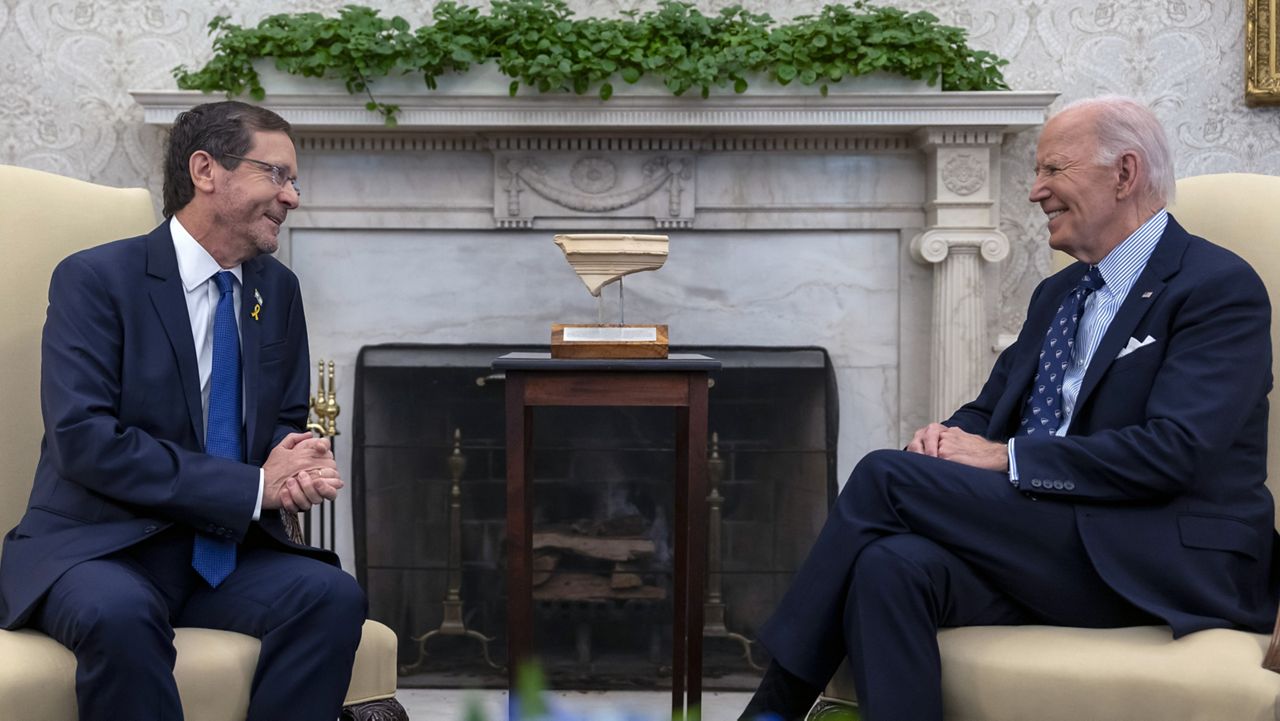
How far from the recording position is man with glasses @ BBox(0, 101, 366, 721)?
1.81 m

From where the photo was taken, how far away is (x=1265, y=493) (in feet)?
6.60

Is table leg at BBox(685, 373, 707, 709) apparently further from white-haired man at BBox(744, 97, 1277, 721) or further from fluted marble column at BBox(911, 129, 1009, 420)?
fluted marble column at BBox(911, 129, 1009, 420)

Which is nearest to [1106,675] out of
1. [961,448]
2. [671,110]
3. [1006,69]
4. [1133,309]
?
[961,448]

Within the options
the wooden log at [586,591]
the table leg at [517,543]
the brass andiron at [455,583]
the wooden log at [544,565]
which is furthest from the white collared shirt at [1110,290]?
the brass andiron at [455,583]

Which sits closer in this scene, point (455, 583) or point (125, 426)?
point (125, 426)

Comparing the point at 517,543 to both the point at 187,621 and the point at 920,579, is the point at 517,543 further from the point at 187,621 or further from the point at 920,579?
the point at 920,579

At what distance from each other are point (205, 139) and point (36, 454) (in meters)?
0.67

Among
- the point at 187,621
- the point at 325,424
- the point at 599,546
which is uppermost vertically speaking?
the point at 325,424

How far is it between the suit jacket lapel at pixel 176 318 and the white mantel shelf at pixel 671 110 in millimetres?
1419

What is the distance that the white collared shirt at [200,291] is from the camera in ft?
6.91

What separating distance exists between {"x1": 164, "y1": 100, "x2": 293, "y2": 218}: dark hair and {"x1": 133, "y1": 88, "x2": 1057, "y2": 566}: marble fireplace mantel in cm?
134

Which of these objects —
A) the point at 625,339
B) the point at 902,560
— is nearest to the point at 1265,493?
the point at 902,560

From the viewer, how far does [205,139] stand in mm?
2139

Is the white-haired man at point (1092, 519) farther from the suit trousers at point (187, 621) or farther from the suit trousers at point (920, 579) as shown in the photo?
the suit trousers at point (187, 621)
